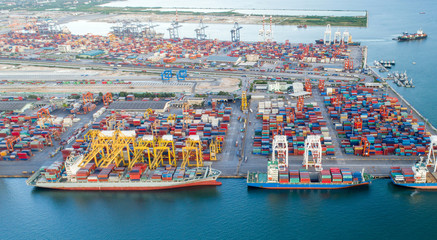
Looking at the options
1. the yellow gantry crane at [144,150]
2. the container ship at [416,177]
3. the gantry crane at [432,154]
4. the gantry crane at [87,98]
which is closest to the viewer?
the container ship at [416,177]

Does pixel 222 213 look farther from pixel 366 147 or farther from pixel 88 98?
pixel 88 98

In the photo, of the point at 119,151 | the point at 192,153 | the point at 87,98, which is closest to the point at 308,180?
the point at 192,153

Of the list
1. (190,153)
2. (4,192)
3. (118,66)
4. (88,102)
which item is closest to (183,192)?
(190,153)

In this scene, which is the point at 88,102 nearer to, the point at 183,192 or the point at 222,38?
the point at 183,192

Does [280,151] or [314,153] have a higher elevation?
[280,151]

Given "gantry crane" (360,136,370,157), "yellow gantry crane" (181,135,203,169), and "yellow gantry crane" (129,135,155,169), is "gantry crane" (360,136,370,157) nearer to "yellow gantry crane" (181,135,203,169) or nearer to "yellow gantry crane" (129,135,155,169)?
"yellow gantry crane" (181,135,203,169)

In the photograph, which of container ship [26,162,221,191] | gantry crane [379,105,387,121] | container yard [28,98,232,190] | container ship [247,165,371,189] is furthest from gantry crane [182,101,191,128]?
gantry crane [379,105,387,121]

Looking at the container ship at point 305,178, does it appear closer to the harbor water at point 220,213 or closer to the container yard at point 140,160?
the harbor water at point 220,213

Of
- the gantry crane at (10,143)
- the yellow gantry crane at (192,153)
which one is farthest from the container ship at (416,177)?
the gantry crane at (10,143)
